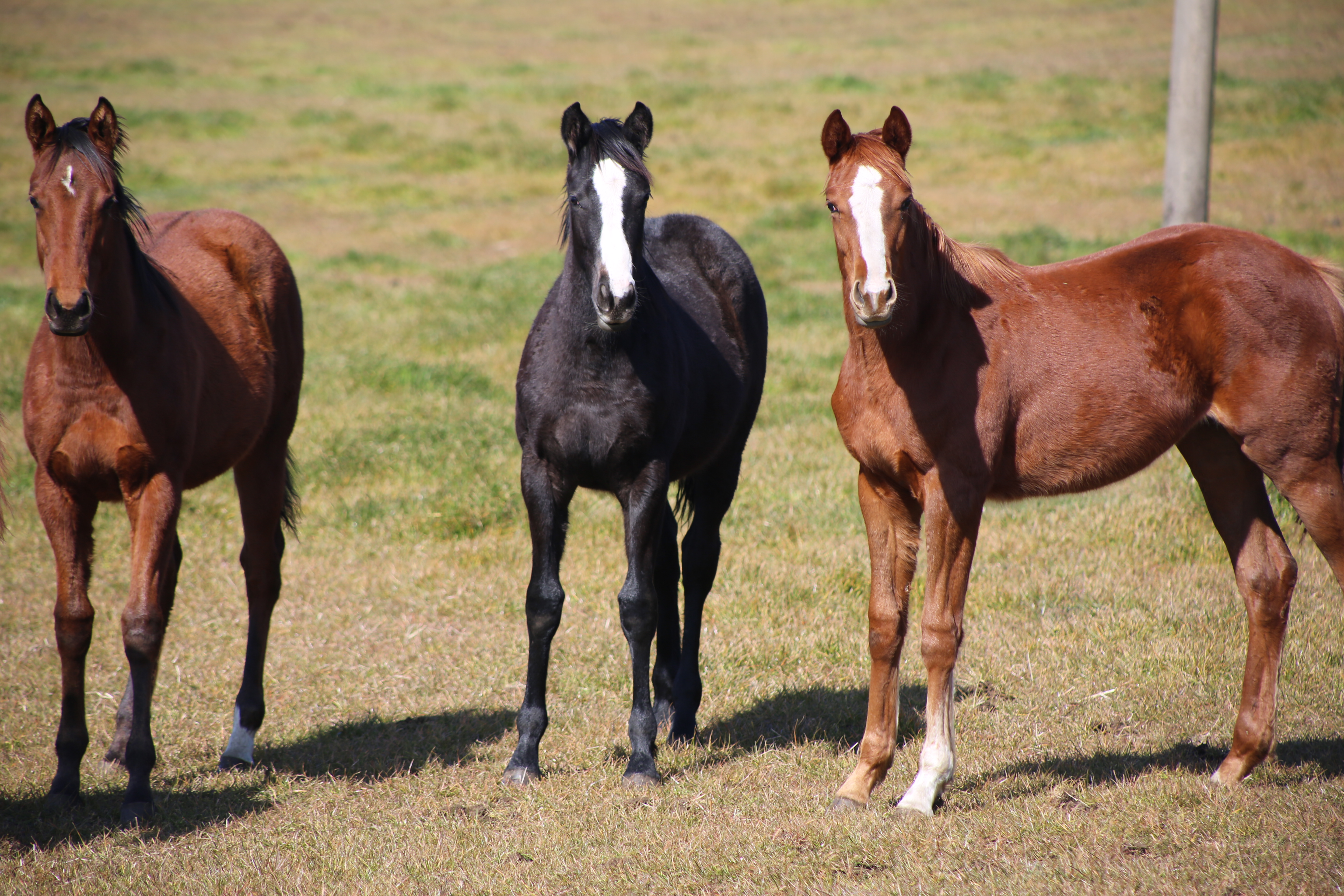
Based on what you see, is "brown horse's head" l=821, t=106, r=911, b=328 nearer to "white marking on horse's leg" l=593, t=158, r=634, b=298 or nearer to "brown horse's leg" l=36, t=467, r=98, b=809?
"white marking on horse's leg" l=593, t=158, r=634, b=298

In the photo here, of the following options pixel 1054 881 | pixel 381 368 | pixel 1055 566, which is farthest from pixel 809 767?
pixel 381 368

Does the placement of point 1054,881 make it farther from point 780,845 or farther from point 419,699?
point 419,699

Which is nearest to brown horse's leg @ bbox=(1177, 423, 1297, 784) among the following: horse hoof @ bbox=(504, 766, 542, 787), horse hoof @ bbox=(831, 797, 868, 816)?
horse hoof @ bbox=(831, 797, 868, 816)

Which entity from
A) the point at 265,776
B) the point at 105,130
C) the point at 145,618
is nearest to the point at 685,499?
the point at 265,776

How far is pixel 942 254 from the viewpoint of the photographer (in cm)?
395

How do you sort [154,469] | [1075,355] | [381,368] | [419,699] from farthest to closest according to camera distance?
[381,368] → [419,699] → [154,469] → [1075,355]

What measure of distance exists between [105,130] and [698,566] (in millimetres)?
3075

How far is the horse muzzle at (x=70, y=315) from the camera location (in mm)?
3846

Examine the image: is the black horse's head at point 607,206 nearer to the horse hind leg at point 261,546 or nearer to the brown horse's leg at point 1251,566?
the horse hind leg at point 261,546

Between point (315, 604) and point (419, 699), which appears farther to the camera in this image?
point (315, 604)

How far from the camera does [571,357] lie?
4.41 metres

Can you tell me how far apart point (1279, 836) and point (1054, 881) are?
30.9 inches

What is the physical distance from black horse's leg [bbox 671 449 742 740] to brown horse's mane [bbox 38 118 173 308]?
252cm

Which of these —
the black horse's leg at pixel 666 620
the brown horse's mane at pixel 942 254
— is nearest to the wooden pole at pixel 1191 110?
the brown horse's mane at pixel 942 254
